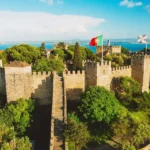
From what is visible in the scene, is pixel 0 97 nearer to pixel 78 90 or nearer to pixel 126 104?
pixel 78 90

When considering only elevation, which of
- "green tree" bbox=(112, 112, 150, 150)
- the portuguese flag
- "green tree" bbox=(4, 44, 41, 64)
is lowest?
"green tree" bbox=(112, 112, 150, 150)

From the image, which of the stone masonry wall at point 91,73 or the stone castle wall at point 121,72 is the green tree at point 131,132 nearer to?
the stone masonry wall at point 91,73

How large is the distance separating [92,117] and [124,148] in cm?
437

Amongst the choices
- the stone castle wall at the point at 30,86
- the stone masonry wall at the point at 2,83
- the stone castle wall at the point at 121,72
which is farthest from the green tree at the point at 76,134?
the stone masonry wall at the point at 2,83

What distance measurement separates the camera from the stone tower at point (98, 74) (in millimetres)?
26531

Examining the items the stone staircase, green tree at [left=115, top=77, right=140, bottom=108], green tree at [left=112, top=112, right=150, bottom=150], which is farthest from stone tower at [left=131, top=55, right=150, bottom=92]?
green tree at [left=112, top=112, right=150, bottom=150]

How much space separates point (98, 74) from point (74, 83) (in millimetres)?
3002

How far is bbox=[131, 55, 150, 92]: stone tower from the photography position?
30.3m

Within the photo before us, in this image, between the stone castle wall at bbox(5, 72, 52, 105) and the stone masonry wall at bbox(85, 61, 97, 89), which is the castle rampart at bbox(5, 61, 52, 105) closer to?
the stone castle wall at bbox(5, 72, 52, 105)

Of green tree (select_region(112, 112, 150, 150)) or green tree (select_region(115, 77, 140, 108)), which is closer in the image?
green tree (select_region(112, 112, 150, 150))

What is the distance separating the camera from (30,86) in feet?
88.7

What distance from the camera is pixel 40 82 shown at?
27391 millimetres

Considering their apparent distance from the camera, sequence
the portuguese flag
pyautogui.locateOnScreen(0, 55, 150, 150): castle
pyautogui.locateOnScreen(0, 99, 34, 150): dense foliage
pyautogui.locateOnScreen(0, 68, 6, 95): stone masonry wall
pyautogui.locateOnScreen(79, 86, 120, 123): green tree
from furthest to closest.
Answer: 1. pyautogui.locateOnScreen(0, 68, 6, 95): stone masonry wall
2. the portuguese flag
3. pyautogui.locateOnScreen(0, 55, 150, 150): castle
4. pyautogui.locateOnScreen(79, 86, 120, 123): green tree
5. pyautogui.locateOnScreen(0, 99, 34, 150): dense foliage

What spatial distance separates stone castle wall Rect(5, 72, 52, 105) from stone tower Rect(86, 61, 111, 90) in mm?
4117
